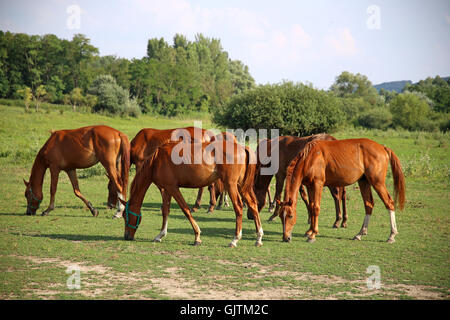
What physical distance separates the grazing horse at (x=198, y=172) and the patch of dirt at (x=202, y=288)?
1.93 m

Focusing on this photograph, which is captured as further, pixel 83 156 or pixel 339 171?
pixel 83 156

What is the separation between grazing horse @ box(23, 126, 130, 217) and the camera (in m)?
Answer: 11.4

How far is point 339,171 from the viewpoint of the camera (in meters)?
9.15

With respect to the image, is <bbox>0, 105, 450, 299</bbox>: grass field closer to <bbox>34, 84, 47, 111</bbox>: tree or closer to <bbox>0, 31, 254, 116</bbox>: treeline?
<bbox>34, 84, 47, 111</bbox>: tree

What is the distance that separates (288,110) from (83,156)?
58.8ft

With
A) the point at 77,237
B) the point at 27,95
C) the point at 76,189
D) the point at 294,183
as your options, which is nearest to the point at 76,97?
the point at 27,95

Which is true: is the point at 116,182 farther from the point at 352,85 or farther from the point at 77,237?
the point at 352,85

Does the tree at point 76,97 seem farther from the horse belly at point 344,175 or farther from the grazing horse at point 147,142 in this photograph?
the horse belly at point 344,175

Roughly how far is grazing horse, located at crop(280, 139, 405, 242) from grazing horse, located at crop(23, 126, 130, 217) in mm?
4738

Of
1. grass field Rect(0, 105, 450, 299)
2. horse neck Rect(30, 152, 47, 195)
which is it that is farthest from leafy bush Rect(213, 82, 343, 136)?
horse neck Rect(30, 152, 47, 195)

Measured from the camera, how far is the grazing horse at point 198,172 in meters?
8.56

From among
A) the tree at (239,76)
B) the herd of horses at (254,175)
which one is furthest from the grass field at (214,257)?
the tree at (239,76)

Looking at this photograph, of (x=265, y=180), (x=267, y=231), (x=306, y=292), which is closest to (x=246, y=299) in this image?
(x=306, y=292)
